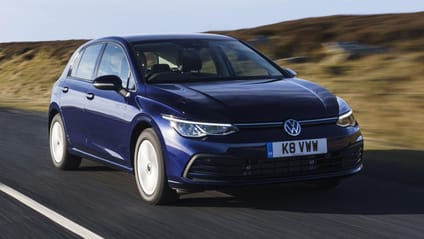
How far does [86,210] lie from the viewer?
668 cm

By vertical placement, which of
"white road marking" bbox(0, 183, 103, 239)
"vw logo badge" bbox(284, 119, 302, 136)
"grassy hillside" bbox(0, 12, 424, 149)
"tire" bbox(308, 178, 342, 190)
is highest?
"vw logo badge" bbox(284, 119, 302, 136)

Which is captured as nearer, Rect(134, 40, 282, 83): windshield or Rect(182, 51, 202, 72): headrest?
Rect(134, 40, 282, 83): windshield

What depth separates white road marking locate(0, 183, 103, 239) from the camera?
580 cm

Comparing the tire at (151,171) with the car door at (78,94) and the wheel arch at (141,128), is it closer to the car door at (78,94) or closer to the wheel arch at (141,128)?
the wheel arch at (141,128)

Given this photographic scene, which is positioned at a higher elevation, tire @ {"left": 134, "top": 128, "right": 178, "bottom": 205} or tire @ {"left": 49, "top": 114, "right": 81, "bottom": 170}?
tire @ {"left": 134, "top": 128, "right": 178, "bottom": 205}

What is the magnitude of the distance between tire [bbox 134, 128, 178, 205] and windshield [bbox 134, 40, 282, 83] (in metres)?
0.71

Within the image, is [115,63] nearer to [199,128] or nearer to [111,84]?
[111,84]

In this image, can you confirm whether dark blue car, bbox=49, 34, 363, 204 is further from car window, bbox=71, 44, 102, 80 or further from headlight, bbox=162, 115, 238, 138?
car window, bbox=71, 44, 102, 80

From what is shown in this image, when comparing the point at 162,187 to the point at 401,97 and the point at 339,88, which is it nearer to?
the point at 401,97

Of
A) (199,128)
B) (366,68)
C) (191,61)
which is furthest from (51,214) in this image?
(366,68)

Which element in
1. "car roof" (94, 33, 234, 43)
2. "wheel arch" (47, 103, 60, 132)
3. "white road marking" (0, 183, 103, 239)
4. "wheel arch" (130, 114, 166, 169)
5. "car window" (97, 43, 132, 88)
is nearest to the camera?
"white road marking" (0, 183, 103, 239)

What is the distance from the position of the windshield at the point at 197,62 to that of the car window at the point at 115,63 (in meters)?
0.16

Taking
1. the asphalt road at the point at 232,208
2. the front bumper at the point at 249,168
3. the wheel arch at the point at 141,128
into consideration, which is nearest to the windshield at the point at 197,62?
the wheel arch at the point at 141,128

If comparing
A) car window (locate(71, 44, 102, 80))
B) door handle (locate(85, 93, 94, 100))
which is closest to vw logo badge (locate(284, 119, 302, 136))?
door handle (locate(85, 93, 94, 100))
